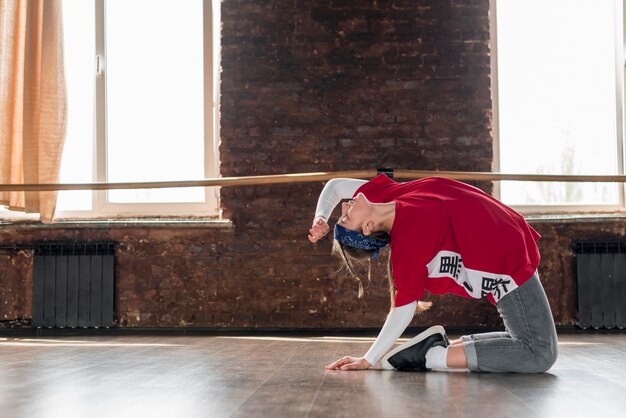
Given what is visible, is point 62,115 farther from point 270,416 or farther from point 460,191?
point 270,416

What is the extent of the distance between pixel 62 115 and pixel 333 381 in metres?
3.28

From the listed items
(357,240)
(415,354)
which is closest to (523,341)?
(415,354)

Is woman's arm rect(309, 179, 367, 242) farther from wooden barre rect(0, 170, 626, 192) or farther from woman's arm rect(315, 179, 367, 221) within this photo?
wooden barre rect(0, 170, 626, 192)

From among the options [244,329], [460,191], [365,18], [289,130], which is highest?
[365,18]

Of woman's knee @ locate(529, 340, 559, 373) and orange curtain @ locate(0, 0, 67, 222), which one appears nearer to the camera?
woman's knee @ locate(529, 340, 559, 373)

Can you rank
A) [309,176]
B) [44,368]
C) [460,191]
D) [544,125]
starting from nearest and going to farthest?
1. [460,191]
2. [44,368]
3. [309,176]
4. [544,125]

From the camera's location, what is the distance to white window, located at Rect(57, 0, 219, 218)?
16.9ft

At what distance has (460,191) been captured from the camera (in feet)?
8.30

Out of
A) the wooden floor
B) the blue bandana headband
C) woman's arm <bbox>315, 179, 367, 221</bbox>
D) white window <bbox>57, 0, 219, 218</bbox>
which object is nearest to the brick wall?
white window <bbox>57, 0, 219, 218</bbox>

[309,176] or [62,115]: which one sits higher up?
[62,115]

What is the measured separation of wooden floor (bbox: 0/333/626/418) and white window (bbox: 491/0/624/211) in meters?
1.97

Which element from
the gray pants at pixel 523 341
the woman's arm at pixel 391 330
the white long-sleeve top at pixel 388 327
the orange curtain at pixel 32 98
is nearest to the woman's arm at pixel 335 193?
the white long-sleeve top at pixel 388 327

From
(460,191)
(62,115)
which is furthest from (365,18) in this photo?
(460,191)

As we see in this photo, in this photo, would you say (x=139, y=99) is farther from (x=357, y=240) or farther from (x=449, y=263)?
(x=449, y=263)
